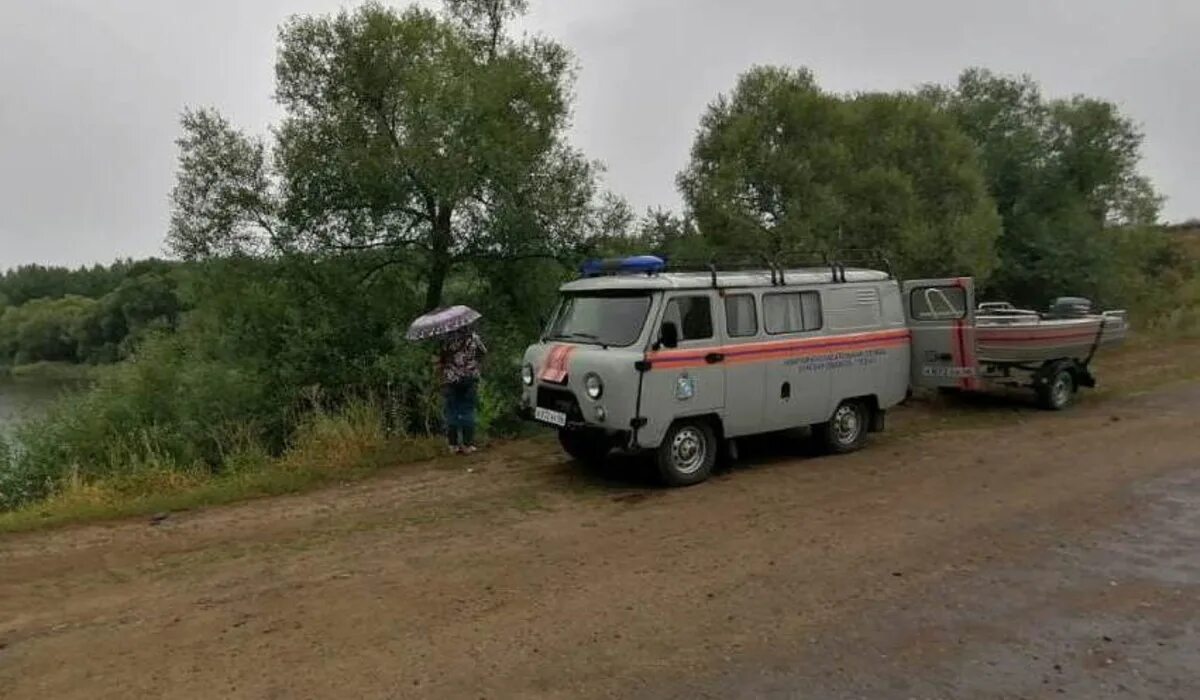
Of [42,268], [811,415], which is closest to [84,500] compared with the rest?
[811,415]

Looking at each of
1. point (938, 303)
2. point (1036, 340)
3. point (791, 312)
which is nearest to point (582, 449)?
point (791, 312)

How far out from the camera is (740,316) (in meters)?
9.36

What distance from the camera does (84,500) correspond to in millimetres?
8547

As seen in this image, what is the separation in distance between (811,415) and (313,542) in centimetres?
585

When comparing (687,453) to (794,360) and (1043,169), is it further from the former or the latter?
(1043,169)

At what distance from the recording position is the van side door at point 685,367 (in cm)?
847

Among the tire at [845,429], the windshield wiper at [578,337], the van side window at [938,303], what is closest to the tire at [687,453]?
the windshield wiper at [578,337]

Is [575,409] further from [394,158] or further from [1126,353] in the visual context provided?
[1126,353]

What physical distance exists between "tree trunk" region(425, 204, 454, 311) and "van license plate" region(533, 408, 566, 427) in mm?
6062

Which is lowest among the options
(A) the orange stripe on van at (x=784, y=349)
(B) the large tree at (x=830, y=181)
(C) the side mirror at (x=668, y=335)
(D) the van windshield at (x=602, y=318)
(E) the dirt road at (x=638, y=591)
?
(E) the dirt road at (x=638, y=591)

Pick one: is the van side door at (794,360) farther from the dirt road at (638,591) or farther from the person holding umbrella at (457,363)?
the person holding umbrella at (457,363)

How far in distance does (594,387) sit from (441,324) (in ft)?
8.02

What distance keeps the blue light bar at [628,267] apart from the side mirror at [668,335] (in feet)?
2.66

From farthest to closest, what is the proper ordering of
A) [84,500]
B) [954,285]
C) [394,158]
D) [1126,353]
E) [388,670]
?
[1126,353]
[394,158]
[954,285]
[84,500]
[388,670]
